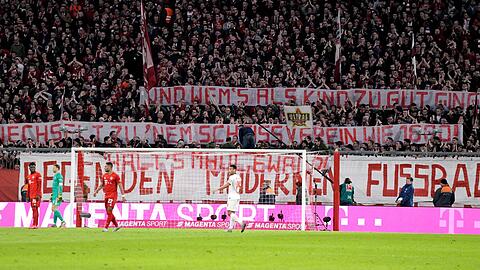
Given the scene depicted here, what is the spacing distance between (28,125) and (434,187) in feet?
43.2

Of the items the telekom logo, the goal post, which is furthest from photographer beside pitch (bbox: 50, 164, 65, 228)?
the telekom logo

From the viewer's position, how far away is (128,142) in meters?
36.2

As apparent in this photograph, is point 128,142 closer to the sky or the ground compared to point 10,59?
closer to the ground

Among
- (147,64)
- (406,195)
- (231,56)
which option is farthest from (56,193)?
(406,195)

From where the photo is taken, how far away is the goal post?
3397 cm

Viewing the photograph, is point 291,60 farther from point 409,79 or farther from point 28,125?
point 28,125

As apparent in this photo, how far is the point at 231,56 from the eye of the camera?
39.7m

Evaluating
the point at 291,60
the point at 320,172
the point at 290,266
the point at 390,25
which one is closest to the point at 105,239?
the point at 290,266

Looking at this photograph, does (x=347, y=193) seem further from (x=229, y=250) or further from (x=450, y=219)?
(x=229, y=250)

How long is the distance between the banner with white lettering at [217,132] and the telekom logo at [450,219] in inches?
122

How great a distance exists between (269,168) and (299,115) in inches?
76.1

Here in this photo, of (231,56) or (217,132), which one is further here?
(231,56)

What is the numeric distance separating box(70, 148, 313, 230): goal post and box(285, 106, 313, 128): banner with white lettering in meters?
1.04

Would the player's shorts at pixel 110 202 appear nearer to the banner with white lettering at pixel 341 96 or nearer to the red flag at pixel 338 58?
the banner with white lettering at pixel 341 96
